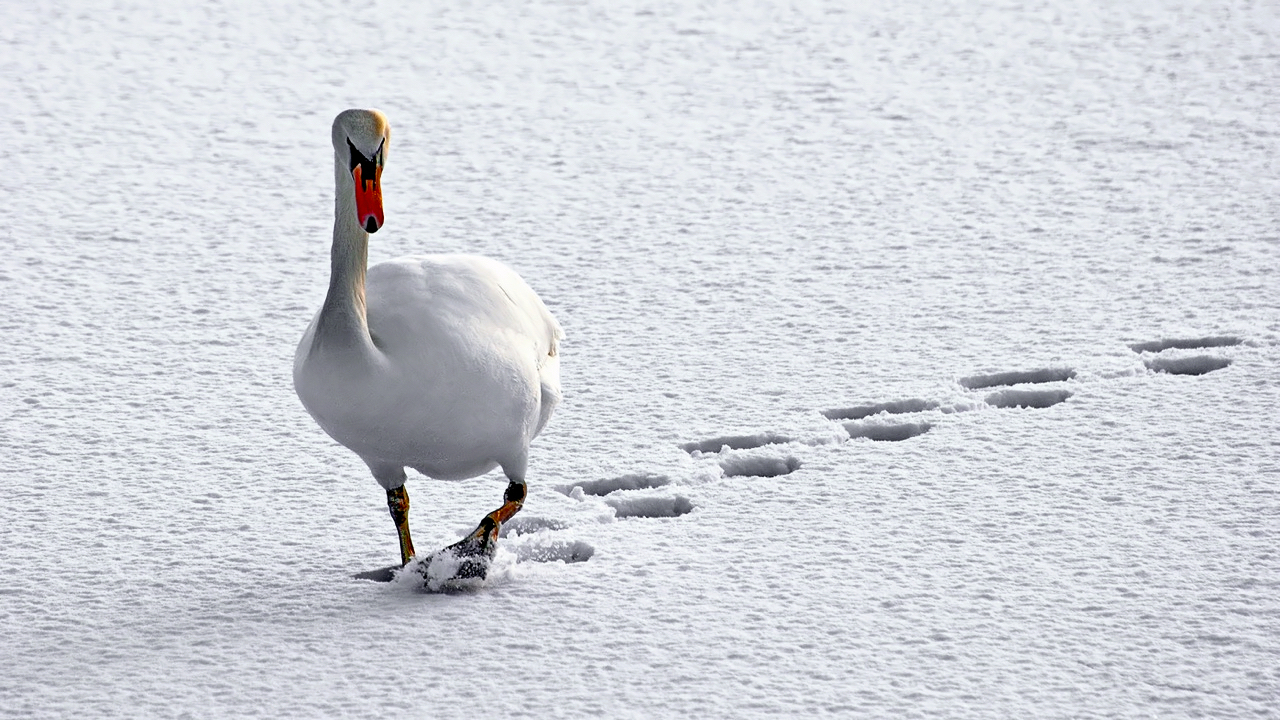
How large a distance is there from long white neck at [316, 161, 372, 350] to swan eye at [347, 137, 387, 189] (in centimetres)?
4

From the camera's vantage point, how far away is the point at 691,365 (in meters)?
4.20

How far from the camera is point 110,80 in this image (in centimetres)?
680

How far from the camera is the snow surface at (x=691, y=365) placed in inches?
111

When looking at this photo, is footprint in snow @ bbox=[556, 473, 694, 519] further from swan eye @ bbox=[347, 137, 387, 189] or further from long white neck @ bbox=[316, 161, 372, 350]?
swan eye @ bbox=[347, 137, 387, 189]

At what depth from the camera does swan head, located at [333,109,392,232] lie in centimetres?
279

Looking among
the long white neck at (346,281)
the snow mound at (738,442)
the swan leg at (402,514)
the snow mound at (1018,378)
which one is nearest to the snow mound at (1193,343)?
the snow mound at (1018,378)

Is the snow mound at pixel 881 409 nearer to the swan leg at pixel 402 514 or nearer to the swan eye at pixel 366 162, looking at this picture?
the swan leg at pixel 402 514

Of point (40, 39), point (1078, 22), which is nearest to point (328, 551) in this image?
point (40, 39)

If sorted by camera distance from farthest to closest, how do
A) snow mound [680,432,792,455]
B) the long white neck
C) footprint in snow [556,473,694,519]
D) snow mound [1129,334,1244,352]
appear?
snow mound [1129,334,1244,352], snow mound [680,432,792,455], footprint in snow [556,473,694,519], the long white neck

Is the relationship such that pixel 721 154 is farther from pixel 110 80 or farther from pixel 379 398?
pixel 379 398

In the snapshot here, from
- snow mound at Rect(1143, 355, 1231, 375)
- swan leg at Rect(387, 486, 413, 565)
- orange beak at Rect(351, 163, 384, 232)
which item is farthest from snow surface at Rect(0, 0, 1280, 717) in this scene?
orange beak at Rect(351, 163, 384, 232)

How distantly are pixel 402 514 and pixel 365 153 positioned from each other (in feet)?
2.31

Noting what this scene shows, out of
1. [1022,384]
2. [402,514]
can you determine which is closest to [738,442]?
[1022,384]

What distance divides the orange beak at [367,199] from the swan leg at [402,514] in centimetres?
55
